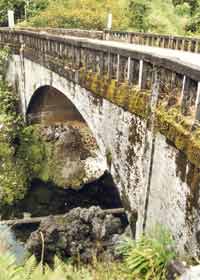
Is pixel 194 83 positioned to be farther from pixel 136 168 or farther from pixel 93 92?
pixel 93 92

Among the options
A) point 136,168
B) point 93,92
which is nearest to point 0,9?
point 93,92

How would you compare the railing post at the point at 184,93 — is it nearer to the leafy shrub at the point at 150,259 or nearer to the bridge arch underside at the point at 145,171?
the bridge arch underside at the point at 145,171

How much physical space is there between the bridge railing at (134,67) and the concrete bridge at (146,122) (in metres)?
0.01

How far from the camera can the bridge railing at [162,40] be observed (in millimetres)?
12312

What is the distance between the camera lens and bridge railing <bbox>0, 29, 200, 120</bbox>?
5.21 metres

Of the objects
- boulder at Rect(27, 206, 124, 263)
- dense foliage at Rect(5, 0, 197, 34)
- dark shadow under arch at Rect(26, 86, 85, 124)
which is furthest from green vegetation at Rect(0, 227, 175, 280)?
dense foliage at Rect(5, 0, 197, 34)

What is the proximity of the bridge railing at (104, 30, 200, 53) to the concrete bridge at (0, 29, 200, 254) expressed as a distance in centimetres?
460

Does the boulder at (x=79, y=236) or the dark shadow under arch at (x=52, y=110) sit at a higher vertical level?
the dark shadow under arch at (x=52, y=110)

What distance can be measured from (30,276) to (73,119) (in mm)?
14134

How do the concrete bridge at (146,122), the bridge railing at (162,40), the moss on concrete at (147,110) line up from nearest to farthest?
the moss on concrete at (147,110) < the concrete bridge at (146,122) < the bridge railing at (162,40)

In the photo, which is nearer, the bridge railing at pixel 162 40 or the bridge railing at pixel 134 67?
the bridge railing at pixel 134 67

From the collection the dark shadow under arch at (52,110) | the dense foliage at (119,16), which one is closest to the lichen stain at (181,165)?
the dark shadow under arch at (52,110)

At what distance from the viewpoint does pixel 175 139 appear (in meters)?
5.29

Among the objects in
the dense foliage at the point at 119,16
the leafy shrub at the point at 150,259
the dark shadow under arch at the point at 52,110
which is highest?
the dense foliage at the point at 119,16
